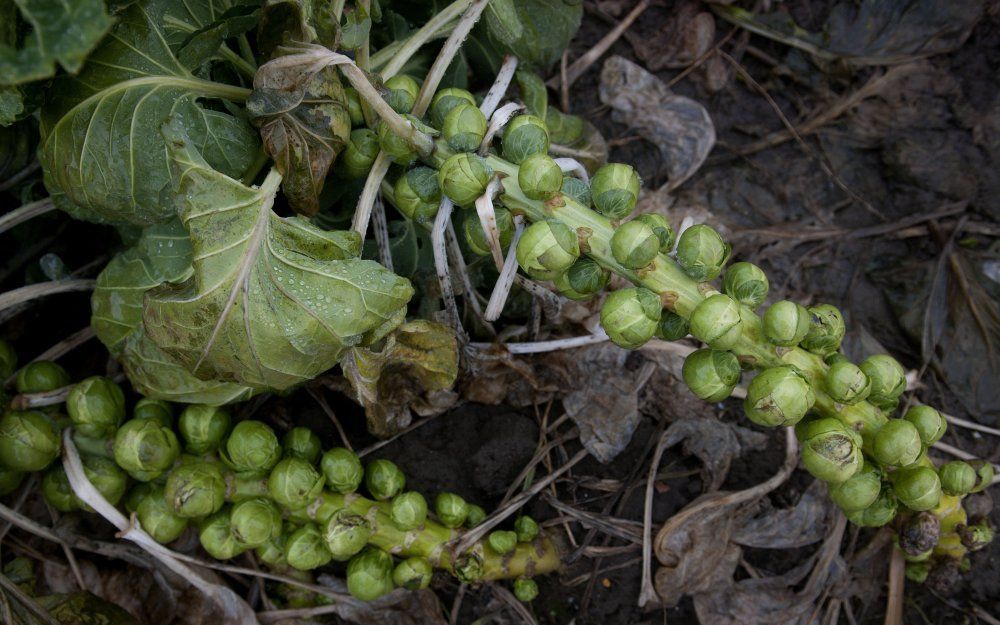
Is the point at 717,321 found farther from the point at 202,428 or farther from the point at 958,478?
the point at 202,428

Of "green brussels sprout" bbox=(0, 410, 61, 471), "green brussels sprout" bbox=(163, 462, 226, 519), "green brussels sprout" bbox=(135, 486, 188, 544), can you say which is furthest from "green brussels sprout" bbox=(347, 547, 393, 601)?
"green brussels sprout" bbox=(0, 410, 61, 471)

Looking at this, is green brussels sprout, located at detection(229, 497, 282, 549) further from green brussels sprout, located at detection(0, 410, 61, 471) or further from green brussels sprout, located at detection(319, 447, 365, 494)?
green brussels sprout, located at detection(0, 410, 61, 471)

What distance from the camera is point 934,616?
3408 millimetres

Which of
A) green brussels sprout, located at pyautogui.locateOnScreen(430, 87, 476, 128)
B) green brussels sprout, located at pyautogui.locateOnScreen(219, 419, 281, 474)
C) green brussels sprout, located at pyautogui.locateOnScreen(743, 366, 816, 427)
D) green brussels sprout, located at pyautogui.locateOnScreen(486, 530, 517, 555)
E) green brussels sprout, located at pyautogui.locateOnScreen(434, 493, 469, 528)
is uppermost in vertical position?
green brussels sprout, located at pyautogui.locateOnScreen(430, 87, 476, 128)

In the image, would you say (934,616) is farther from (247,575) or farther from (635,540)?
(247,575)

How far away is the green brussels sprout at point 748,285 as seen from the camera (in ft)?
7.96

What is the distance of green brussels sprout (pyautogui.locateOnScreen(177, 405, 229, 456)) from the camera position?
2.99 m

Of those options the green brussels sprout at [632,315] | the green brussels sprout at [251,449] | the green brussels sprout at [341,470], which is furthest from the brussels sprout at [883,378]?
the green brussels sprout at [251,449]

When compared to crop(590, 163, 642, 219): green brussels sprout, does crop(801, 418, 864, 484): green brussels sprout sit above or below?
below

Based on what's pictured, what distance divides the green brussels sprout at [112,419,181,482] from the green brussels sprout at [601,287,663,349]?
5.91 ft

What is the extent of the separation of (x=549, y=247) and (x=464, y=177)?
0.38 m

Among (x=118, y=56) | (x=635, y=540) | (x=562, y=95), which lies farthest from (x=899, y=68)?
(x=118, y=56)

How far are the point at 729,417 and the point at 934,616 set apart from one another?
1.27m

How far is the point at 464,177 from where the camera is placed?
2428 millimetres
